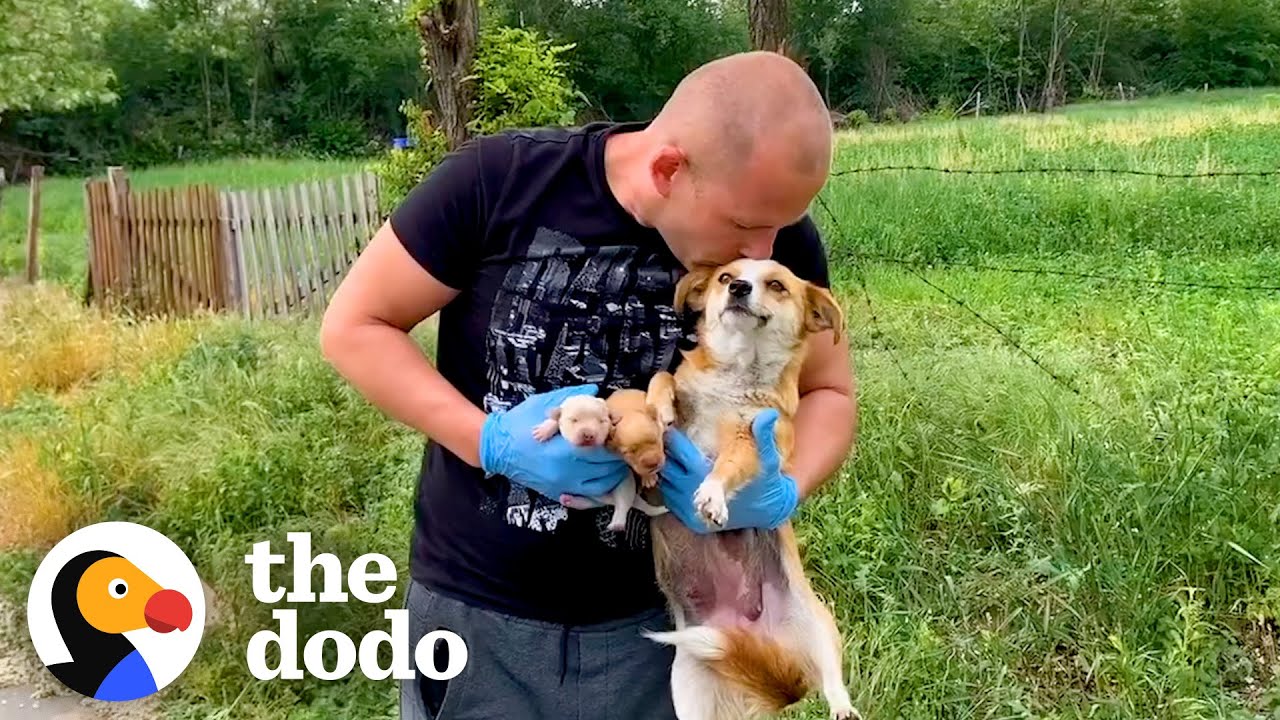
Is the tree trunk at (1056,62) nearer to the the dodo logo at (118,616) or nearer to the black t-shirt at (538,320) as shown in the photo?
the the dodo logo at (118,616)

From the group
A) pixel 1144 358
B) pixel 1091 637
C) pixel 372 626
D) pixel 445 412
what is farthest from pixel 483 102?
pixel 445 412

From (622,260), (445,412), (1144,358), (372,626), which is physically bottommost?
(372,626)

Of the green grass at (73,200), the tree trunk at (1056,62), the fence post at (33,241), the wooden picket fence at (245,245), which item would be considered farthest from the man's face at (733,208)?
the tree trunk at (1056,62)

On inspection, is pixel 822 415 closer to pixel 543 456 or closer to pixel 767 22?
pixel 543 456

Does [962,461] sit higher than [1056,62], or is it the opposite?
[1056,62]

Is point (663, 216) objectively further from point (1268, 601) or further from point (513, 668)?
point (1268, 601)

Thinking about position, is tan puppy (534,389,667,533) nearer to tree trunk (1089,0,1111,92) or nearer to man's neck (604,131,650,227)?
man's neck (604,131,650,227)

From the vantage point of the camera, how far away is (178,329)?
849cm

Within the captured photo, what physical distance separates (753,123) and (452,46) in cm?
410

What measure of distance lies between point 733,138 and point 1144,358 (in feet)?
12.8

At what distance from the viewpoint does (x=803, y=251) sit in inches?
80.5

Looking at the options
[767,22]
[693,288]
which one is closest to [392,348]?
[693,288]

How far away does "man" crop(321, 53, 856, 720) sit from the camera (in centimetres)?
174

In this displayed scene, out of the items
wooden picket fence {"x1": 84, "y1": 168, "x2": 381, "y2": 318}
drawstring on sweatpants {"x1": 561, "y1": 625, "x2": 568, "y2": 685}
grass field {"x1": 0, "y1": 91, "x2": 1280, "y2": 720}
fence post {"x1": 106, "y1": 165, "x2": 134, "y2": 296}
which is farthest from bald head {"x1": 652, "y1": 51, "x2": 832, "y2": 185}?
fence post {"x1": 106, "y1": 165, "x2": 134, "y2": 296}
